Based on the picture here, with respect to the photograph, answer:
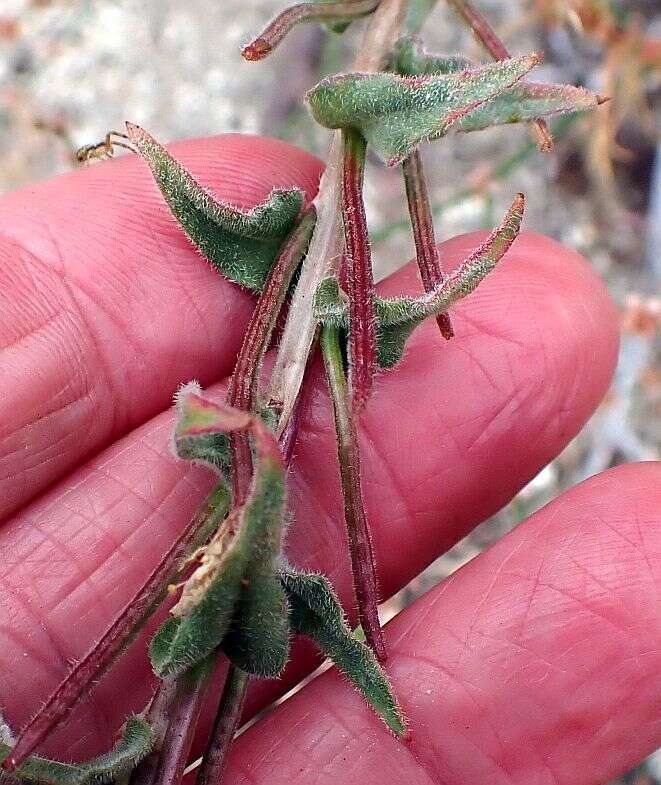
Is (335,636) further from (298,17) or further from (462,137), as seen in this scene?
(462,137)

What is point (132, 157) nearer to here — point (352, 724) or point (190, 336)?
point (190, 336)

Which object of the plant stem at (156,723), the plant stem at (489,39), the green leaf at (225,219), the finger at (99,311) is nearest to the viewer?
the plant stem at (156,723)

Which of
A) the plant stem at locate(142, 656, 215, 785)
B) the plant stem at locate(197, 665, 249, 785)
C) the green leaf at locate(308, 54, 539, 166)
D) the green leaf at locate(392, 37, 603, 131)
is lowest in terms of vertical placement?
the plant stem at locate(197, 665, 249, 785)

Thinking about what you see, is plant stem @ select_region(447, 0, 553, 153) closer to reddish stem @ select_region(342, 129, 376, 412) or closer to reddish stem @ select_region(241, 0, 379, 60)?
reddish stem @ select_region(241, 0, 379, 60)

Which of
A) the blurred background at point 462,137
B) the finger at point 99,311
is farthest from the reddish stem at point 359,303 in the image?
the blurred background at point 462,137

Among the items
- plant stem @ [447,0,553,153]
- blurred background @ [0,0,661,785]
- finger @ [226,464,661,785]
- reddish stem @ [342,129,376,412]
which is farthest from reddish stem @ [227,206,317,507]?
blurred background @ [0,0,661,785]

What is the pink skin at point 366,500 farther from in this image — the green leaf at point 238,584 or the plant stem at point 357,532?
the green leaf at point 238,584
